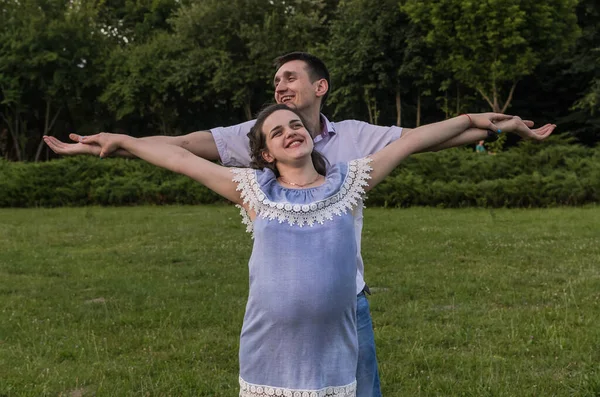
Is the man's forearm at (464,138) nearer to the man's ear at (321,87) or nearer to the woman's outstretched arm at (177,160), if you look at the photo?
the man's ear at (321,87)

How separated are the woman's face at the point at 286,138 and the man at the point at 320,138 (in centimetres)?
37

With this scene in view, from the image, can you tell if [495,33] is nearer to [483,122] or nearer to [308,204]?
[483,122]

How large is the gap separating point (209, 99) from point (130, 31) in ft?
30.6

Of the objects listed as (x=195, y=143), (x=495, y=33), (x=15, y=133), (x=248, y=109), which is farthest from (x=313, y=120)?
(x=15, y=133)

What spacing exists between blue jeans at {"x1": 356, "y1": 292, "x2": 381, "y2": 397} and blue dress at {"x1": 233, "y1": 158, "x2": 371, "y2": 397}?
0.44 m

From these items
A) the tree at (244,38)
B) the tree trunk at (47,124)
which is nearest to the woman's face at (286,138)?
the tree at (244,38)

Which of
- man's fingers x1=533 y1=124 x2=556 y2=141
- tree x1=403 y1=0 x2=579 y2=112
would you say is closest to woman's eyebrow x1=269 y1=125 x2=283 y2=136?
man's fingers x1=533 y1=124 x2=556 y2=141

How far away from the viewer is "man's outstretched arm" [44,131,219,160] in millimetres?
3156

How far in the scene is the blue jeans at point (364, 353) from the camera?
10.4 feet

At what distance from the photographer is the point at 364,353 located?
10.4 feet

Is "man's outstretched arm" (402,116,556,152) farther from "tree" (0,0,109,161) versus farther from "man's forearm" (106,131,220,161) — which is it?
"tree" (0,0,109,161)

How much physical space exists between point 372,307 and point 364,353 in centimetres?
407

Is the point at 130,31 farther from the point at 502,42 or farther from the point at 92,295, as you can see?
the point at 92,295

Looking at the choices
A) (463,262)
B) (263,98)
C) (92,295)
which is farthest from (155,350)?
(263,98)
